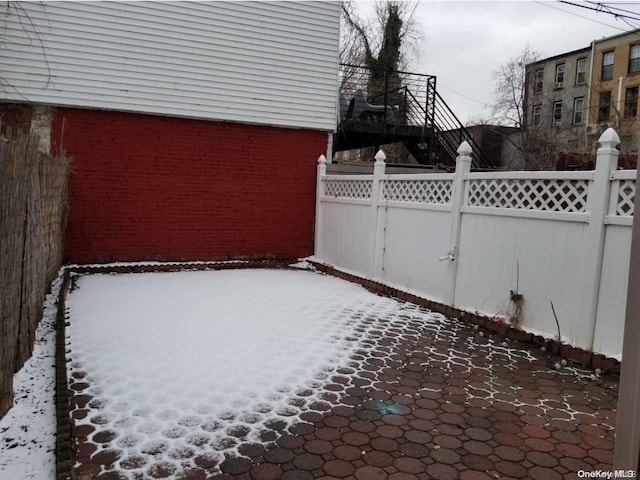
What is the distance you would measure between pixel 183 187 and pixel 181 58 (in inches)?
87.4

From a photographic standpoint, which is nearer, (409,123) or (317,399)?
(317,399)

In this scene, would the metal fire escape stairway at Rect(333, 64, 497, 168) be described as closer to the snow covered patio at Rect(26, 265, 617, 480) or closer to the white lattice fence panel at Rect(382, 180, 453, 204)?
the white lattice fence panel at Rect(382, 180, 453, 204)

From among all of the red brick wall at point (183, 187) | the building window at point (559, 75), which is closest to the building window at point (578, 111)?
the building window at point (559, 75)

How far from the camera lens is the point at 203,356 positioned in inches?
151

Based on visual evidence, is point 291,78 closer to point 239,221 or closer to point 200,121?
point 200,121

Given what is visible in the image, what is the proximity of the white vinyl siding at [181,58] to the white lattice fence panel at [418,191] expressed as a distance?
283 centimetres

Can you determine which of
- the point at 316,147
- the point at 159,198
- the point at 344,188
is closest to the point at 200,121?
the point at 159,198

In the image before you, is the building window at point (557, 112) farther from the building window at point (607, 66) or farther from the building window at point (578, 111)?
the building window at point (607, 66)

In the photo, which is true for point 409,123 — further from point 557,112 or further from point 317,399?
point 557,112

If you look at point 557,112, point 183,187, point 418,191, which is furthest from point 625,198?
point 557,112

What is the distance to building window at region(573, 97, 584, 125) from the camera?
2689 cm

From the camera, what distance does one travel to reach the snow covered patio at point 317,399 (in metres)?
2.45

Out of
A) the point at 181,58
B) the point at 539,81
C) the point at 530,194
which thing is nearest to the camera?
the point at 530,194

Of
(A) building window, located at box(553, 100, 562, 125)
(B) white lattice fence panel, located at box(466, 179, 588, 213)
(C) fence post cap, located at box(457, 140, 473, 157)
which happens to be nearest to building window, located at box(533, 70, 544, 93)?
(A) building window, located at box(553, 100, 562, 125)
